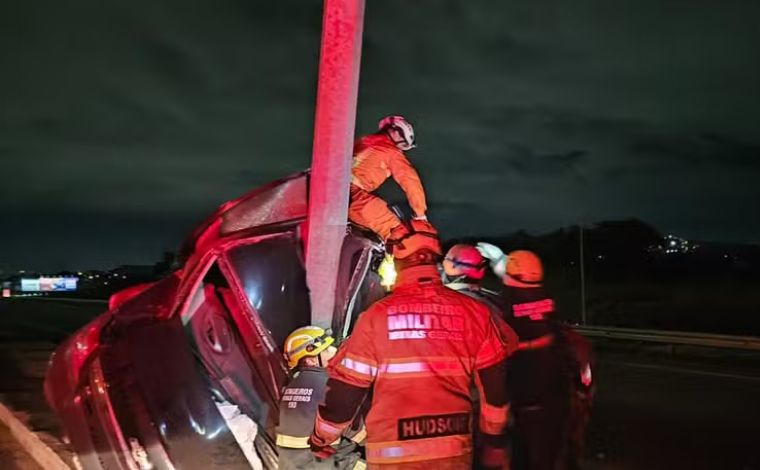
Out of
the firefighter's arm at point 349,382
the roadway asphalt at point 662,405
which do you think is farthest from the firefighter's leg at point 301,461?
the roadway asphalt at point 662,405

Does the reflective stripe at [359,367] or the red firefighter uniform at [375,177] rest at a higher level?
the red firefighter uniform at [375,177]

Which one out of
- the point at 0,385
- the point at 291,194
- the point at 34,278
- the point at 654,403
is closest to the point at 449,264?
the point at 291,194

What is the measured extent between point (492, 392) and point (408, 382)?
40 cm

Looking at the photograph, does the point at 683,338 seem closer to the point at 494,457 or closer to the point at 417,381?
the point at 494,457

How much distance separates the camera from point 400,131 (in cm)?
408

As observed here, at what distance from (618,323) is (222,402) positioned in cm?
2530

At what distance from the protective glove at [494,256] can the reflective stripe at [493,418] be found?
6.47ft

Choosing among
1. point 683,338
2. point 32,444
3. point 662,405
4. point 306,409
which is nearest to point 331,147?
point 306,409

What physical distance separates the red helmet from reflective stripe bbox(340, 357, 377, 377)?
4.87 ft

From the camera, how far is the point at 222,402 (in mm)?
3512

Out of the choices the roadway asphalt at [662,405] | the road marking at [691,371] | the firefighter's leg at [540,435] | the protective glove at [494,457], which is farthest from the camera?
the road marking at [691,371]

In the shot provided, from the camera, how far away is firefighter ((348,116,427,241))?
393cm

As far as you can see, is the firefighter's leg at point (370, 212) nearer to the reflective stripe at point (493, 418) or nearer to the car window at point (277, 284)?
the car window at point (277, 284)

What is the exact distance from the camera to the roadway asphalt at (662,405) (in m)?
7.33
